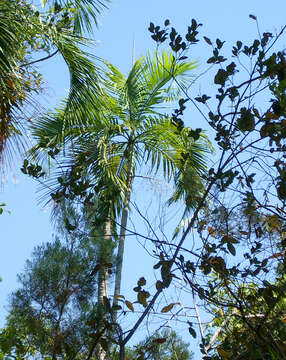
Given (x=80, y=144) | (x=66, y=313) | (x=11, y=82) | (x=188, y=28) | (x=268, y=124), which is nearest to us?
(x=268, y=124)

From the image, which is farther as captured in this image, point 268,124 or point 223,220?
→ point 223,220

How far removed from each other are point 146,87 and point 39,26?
4.21 m

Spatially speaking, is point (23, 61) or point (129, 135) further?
Result: point (129, 135)

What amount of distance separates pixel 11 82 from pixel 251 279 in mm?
3253

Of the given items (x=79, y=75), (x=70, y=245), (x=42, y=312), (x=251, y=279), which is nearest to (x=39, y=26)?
(x=79, y=75)

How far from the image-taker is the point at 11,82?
16.7 feet

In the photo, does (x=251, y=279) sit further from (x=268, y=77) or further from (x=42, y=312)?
(x=42, y=312)

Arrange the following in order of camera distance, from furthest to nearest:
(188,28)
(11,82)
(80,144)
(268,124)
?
(80,144) → (11,82) → (188,28) → (268,124)

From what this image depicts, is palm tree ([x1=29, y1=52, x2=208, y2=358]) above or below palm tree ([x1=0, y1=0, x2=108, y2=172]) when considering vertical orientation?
above

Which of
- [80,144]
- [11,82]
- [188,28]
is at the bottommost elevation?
[188,28]

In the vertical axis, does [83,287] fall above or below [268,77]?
above

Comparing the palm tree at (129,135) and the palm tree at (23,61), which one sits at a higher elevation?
the palm tree at (129,135)

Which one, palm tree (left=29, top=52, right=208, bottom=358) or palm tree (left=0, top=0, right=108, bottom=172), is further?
palm tree (left=29, top=52, right=208, bottom=358)

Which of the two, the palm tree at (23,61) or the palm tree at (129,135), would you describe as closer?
the palm tree at (23,61)
